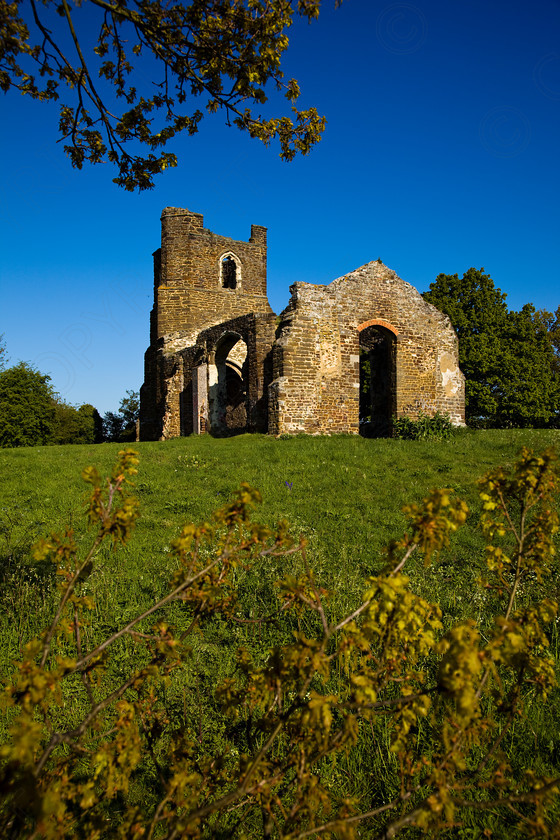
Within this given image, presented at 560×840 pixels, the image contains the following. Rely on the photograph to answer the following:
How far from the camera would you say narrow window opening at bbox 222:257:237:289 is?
2569cm

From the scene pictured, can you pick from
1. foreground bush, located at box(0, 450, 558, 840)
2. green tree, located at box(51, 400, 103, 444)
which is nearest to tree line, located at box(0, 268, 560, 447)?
green tree, located at box(51, 400, 103, 444)

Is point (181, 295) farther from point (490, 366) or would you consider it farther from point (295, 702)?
point (295, 702)

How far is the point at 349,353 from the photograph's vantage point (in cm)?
1658

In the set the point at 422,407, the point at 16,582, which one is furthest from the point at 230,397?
the point at 16,582

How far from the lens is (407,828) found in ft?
8.61

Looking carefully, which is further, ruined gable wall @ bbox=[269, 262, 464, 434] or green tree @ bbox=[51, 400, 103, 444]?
green tree @ bbox=[51, 400, 103, 444]

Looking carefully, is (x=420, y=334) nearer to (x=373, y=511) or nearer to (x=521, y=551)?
(x=373, y=511)

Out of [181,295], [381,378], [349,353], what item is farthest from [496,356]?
[181,295]

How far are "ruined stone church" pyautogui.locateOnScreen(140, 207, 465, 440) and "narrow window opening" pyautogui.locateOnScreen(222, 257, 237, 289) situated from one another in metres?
1.40

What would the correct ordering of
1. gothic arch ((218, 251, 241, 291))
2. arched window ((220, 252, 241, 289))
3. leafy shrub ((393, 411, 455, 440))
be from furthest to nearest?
arched window ((220, 252, 241, 289))
gothic arch ((218, 251, 241, 291))
leafy shrub ((393, 411, 455, 440))

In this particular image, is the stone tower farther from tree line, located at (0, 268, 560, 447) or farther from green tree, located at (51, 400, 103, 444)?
green tree, located at (51, 400, 103, 444)

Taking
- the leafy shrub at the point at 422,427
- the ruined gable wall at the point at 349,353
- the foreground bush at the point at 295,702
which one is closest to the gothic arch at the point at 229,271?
the ruined gable wall at the point at 349,353

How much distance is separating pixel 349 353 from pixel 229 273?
11.9 meters

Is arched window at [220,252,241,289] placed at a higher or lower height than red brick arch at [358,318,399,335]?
higher
